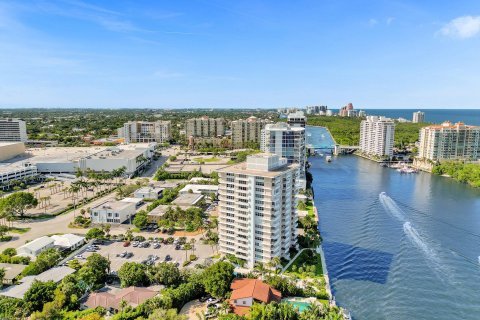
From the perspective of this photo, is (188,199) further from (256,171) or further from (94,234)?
(256,171)

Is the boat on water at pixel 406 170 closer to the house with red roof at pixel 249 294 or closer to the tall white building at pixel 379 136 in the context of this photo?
the tall white building at pixel 379 136

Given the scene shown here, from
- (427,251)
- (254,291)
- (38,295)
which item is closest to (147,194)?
(38,295)

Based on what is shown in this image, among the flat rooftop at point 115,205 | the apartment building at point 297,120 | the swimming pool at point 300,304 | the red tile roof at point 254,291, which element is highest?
the apartment building at point 297,120

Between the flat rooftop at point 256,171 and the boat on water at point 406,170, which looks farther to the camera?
the boat on water at point 406,170

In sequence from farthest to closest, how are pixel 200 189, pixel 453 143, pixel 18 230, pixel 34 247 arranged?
1. pixel 453 143
2. pixel 200 189
3. pixel 18 230
4. pixel 34 247

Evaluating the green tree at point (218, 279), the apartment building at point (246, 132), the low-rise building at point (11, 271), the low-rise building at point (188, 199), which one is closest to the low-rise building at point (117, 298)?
the green tree at point (218, 279)

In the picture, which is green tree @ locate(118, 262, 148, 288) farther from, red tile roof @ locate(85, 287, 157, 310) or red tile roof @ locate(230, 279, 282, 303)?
red tile roof @ locate(230, 279, 282, 303)
